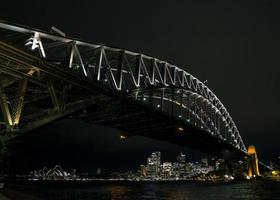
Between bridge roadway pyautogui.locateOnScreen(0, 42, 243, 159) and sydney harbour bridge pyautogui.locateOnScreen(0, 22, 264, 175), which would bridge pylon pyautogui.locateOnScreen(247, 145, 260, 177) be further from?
sydney harbour bridge pyautogui.locateOnScreen(0, 22, 264, 175)

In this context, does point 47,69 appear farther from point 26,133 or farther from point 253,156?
point 253,156

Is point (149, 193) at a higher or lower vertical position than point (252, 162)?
lower

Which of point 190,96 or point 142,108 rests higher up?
point 190,96

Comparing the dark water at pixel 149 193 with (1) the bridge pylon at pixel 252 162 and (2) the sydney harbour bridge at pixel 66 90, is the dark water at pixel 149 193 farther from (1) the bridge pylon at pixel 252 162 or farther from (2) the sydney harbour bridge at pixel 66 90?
(1) the bridge pylon at pixel 252 162

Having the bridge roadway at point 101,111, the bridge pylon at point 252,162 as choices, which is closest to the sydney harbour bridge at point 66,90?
the bridge roadway at point 101,111

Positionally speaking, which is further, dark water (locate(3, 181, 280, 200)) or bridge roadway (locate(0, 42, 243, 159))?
dark water (locate(3, 181, 280, 200))

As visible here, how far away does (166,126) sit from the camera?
5594 cm

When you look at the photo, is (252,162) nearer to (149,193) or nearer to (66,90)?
(149,193)

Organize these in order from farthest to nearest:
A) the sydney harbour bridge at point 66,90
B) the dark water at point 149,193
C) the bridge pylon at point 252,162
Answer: the bridge pylon at point 252,162, the dark water at point 149,193, the sydney harbour bridge at point 66,90

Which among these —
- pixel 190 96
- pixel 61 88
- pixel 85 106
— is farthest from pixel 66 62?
pixel 190 96

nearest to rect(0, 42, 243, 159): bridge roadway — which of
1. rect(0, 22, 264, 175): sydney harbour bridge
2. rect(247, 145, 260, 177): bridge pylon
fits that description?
rect(0, 22, 264, 175): sydney harbour bridge

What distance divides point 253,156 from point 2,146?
123 m

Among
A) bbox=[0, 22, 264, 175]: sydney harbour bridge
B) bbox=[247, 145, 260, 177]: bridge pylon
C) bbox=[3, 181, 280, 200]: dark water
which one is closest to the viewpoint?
bbox=[0, 22, 264, 175]: sydney harbour bridge

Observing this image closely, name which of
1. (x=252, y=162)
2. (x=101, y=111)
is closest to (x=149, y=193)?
(x=101, y=111)
